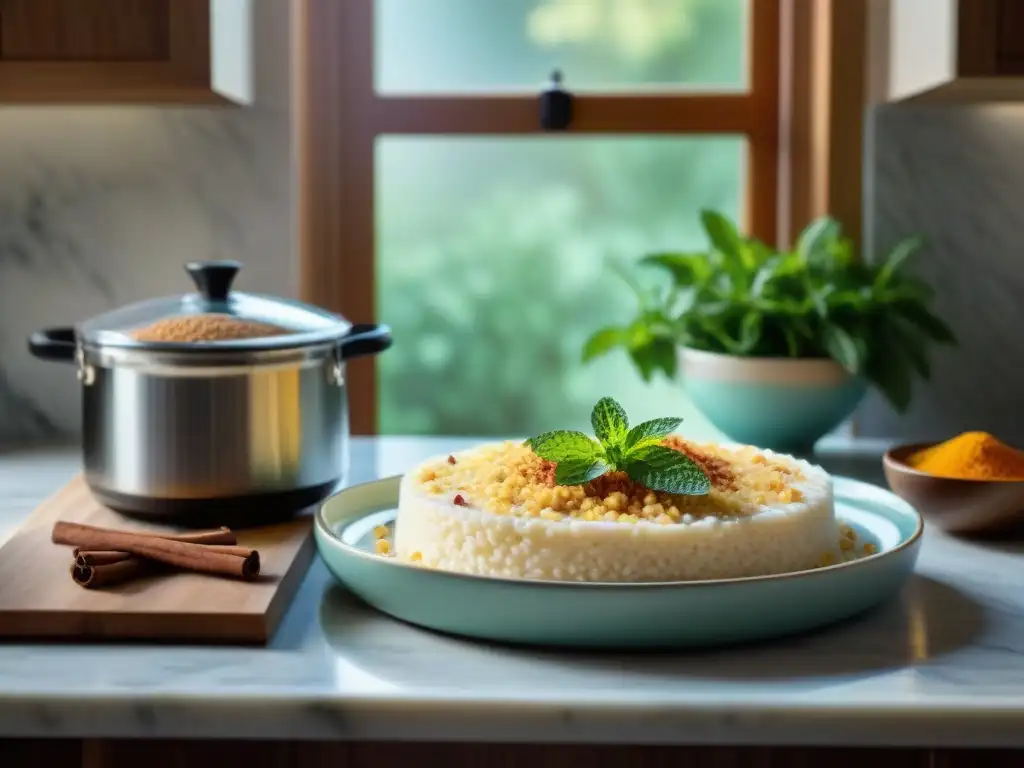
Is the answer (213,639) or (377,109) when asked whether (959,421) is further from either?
(213,639)

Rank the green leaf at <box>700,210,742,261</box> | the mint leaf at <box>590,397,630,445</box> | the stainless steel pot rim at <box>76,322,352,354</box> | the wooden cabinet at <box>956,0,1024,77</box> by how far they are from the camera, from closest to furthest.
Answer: the mint leaf at <box>590,397,630,445</box>, the stainless steel pot rim at <box>76,322,352,354</box>, the wooden cabinet at <box>956,0,1024,77</box>, the green leaf at <box>700,210,742,261</box>

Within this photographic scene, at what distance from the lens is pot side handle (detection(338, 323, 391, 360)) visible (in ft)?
4.20

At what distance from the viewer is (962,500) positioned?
122 cm

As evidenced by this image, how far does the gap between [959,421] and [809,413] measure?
423mm

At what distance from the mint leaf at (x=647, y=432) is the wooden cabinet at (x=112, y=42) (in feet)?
2.58

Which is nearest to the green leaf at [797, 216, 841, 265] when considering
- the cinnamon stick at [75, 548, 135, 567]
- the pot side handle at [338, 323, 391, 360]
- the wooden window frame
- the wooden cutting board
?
the wooden window frame

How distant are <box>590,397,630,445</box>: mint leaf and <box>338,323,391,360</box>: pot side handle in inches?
13.5

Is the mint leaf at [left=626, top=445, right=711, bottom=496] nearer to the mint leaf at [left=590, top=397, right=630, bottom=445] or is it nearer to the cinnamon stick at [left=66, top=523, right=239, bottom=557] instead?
the mint leaf at [left=590, top=397, right=630, bottom=445]

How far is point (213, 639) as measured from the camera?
0.94 metres

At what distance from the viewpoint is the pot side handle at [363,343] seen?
50.4 inches

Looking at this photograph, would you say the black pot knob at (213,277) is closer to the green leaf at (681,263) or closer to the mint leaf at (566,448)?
the mint leaf at (566,448)

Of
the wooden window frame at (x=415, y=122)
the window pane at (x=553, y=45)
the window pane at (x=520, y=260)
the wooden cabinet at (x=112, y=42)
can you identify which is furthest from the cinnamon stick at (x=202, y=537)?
the window pane at (x=553, y=45)

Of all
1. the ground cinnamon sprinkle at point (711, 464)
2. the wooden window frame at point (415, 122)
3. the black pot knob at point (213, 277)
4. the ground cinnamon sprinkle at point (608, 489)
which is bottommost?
the ground cinnamon sprinkle at point (608, 489)

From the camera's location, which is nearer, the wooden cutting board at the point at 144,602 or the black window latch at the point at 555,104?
the wooden cutting board at the point at 144,602
